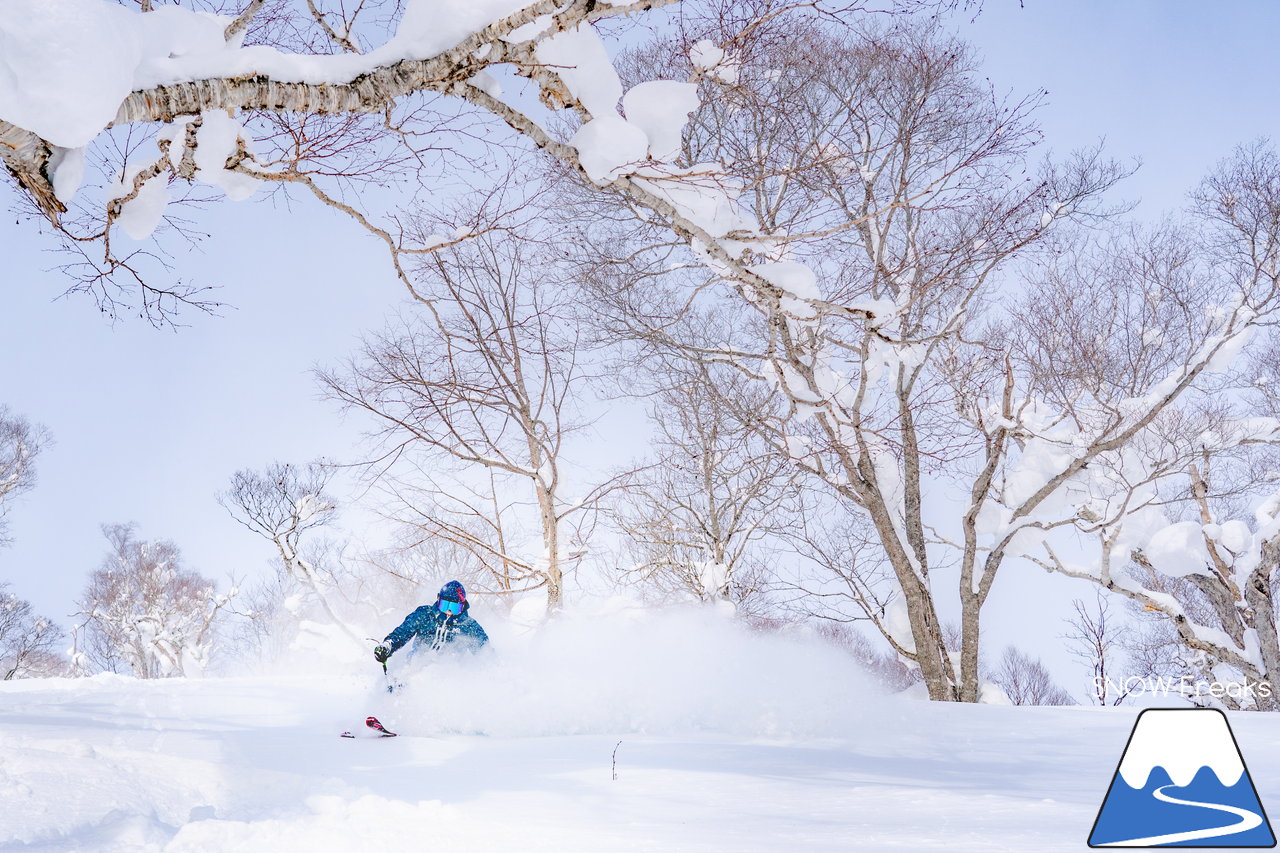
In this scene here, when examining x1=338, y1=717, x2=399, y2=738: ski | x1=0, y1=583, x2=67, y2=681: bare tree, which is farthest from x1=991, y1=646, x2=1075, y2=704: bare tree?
x1=0, y1=583, x2=67, y2=681: bare tree

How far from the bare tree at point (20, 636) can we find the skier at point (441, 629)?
855 inches

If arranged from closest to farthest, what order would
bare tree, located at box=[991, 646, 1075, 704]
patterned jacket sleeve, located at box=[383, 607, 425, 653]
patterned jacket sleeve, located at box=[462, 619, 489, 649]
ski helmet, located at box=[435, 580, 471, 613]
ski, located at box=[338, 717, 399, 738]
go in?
1. ski, located at box=[338, 717, 399, 738]
2. patterned jacket sleeve, located at box=[383, 607, 425, 653]
3. patterned jacket sleeve, located at box=[462, 619, 489, 649]
4. ski helmet, located at box=[435, 580, 471, 613]
5. bare tree, located at box=[991, 646, 1075, 704]

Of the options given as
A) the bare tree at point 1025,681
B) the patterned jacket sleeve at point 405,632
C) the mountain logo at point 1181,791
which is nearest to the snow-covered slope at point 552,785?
the mountain logo at point 1181,791

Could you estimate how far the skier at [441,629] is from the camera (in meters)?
5.98

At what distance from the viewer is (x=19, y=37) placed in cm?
228

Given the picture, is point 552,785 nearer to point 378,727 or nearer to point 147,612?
point 378,727

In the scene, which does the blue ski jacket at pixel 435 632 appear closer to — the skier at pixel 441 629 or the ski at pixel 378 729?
the skier at pixel 441 629

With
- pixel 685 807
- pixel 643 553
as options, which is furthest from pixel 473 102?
pixel 643 553

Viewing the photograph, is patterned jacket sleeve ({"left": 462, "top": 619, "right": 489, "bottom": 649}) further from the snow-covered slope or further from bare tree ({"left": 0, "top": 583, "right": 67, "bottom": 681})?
bare tree ({"left": 0, "top": 583, "right": 67, "bottom": 681})

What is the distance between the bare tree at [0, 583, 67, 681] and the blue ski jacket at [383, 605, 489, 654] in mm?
21704

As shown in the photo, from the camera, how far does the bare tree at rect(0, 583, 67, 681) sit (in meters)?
21.7

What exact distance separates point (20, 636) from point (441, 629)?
2423cm

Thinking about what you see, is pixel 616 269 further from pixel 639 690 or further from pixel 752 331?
pixel 639 690

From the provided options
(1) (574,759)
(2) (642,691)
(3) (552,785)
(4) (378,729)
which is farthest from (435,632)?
(3) (552,785)
